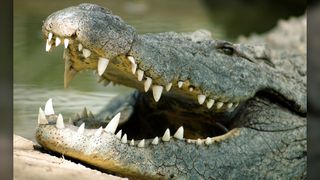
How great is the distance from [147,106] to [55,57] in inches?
85.7

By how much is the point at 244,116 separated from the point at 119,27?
0.98 meters

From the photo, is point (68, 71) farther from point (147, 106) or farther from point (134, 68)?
point (147, 106)

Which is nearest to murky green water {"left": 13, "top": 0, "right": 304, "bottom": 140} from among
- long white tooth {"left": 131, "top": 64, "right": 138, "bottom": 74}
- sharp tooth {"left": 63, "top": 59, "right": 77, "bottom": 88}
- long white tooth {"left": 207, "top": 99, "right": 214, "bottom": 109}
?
sharp tooth {"left": 63, "top": 59, "right": 77, "bottom": 88}

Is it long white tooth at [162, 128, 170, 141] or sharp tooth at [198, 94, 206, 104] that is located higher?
sharp tooth at [198, 94, 206, 104]

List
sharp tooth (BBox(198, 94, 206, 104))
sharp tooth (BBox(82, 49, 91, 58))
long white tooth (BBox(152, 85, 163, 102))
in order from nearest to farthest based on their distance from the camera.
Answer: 1. sharp tooth (BBox(82, 49, 91, 58))
2. long white tooth (BBox(152, 85, 163, 102))
3. sharp tooth (BBox(198, 94, 206, 104))

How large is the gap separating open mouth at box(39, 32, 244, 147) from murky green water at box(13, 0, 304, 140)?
43 cm

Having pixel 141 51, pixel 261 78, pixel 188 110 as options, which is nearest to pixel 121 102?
pixel 188 110

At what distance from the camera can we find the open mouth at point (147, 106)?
2455mm

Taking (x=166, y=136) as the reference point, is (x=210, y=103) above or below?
above

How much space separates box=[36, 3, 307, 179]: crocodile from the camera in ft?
7.83

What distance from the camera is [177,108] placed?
3.16 m

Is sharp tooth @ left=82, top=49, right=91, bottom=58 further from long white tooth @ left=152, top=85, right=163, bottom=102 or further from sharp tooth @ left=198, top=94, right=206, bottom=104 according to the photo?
sharp tooth @ left=198, top=94, right=206, bottom=104

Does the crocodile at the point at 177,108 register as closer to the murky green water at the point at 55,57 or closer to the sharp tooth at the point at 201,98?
the sharp tooth at the point at 201,98

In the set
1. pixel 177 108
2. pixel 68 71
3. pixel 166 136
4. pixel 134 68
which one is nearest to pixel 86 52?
pixel 134 68
